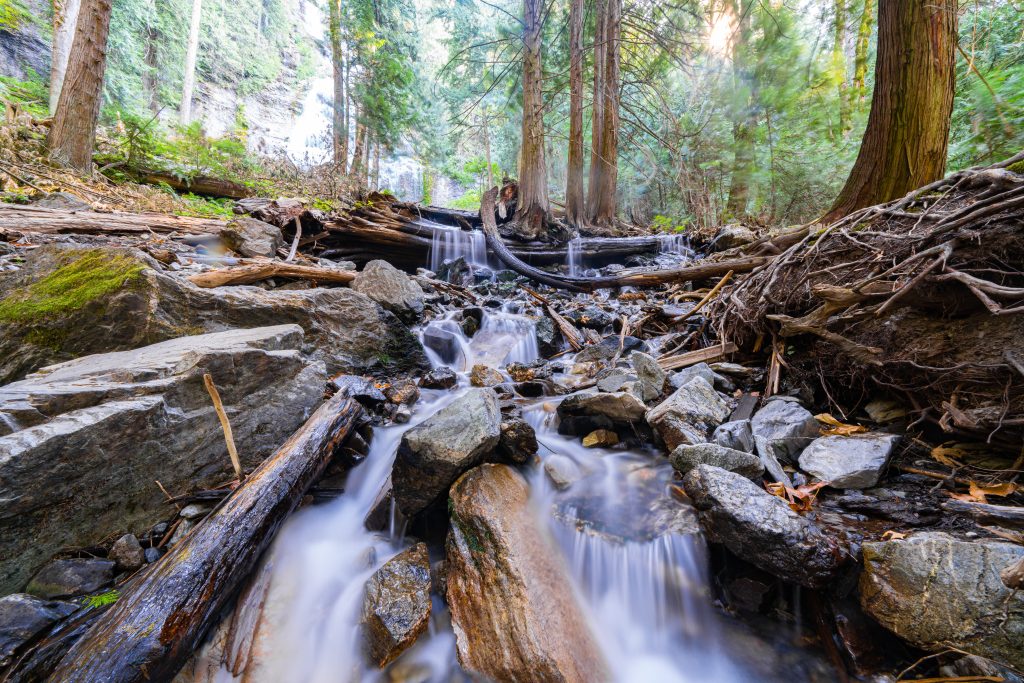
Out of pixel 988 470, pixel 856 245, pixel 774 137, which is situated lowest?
pixel 988 470

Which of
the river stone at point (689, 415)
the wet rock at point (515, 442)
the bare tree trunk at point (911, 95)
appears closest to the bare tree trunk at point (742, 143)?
the bare tree trunk at point (911, 95)

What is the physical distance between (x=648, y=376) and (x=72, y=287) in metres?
4.33

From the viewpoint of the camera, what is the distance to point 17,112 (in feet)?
24.7

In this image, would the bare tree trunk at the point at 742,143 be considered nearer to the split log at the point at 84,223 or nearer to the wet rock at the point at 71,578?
the split log at the point at 84,223

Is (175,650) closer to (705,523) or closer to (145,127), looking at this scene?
(705,523)

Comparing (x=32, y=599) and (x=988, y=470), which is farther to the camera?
(x=988, y=470)

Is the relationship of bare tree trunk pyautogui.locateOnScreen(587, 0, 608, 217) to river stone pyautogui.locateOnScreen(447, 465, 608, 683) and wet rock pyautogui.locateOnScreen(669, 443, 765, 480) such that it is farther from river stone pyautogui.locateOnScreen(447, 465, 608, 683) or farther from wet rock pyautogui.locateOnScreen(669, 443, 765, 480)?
river stone pyautogui.locateOnScreen(447, 465, 608, 683)

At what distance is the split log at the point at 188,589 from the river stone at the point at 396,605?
2.00 feet

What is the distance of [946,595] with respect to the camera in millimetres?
1352

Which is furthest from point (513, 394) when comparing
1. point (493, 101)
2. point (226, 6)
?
point (226, 6)

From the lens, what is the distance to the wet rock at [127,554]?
1.82m

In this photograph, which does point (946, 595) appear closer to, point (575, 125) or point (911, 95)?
point (911, 95)

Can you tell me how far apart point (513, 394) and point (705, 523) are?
2.15m

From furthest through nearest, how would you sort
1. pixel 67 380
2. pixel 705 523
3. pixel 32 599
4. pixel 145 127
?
1. pixel 145 127
2. pixel 67 380
3. pixel 705 523
4. pixel 32 599
